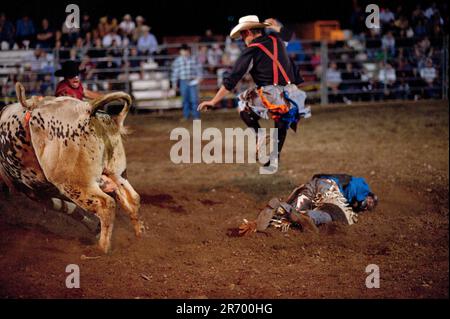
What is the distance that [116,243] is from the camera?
519cm

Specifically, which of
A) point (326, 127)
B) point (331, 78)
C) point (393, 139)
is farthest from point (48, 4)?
point (393, 139)

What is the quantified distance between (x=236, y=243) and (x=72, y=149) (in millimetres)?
1667

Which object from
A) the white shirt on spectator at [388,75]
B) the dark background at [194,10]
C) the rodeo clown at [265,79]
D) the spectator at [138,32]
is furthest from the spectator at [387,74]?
the rodeo clown at [265,79]

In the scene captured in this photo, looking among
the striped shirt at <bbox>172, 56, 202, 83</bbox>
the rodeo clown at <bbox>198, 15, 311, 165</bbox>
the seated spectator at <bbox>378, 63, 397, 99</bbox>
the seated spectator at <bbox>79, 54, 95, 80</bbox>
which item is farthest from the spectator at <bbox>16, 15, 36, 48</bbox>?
the rodeo clown at <bbox>198, 15, 311, 165</bbox>

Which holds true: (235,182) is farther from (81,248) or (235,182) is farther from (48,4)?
(48,4)

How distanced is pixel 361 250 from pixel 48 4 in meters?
14.5

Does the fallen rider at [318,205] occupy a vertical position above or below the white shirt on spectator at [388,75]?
below

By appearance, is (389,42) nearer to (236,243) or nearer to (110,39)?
(110,39)

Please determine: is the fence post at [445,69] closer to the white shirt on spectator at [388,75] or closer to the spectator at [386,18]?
the white shirt on spectator at [388,75]

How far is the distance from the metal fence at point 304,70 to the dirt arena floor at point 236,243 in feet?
20.6

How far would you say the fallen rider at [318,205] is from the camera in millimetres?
5355

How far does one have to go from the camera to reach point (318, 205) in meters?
5.77

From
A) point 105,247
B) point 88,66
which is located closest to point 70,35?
point 88,66

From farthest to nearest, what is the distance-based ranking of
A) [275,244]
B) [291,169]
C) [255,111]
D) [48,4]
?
1. [48,4]
2. [291,169]
3. [255,111]
4. [275,244]
